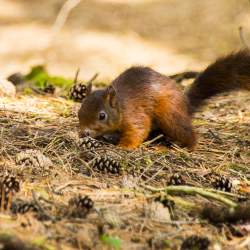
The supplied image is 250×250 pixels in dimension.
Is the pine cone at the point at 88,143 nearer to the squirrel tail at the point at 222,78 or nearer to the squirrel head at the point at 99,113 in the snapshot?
the squirrel head at the point at 99,113

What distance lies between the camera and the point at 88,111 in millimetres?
3902

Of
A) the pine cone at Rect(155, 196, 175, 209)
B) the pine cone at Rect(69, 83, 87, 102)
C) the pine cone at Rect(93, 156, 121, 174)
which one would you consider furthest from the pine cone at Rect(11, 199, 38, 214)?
the pine cone at Rect(69, 83, 87, 102)

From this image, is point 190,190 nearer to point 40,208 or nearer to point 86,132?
point 40,208

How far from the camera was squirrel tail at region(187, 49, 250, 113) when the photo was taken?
4.17 m

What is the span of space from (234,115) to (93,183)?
5.76 ft

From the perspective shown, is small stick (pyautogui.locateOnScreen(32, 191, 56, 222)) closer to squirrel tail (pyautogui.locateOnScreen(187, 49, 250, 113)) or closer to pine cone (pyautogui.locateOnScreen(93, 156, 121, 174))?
→ pine cone (pyautogui.locateOnScreen(93, 156, 121, 174))

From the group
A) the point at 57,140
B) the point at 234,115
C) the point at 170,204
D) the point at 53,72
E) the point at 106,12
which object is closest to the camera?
the point at 170,204

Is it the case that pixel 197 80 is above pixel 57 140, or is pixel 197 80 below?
above

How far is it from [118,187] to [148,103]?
1.09 metres

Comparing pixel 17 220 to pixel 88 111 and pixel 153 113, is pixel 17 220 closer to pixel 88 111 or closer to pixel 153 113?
pixel 88 111

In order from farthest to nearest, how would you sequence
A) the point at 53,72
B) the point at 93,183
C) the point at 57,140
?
1. the point at 53,72
2. the point at 57,140
3. the point at 93,183

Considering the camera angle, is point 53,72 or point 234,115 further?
point 53,72

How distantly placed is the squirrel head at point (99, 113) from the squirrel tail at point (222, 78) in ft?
1.62

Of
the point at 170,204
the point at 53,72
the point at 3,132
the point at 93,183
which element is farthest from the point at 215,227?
the point at 53,72
